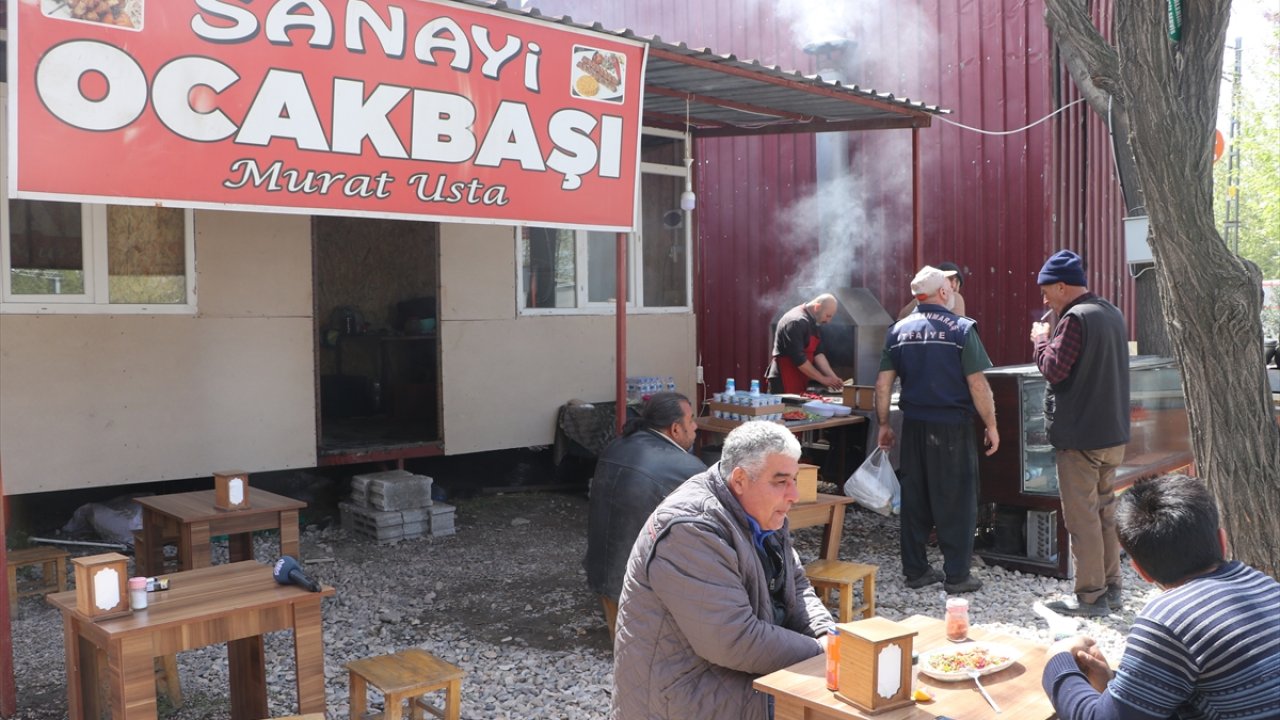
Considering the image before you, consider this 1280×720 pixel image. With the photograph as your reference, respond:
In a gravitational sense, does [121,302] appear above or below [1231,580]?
above

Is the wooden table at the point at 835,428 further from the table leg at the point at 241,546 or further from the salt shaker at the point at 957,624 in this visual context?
the salt shaker at the point at 957,624

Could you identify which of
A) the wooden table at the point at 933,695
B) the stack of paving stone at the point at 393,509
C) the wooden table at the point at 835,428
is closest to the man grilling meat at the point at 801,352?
the wooden table at the point at 835,428

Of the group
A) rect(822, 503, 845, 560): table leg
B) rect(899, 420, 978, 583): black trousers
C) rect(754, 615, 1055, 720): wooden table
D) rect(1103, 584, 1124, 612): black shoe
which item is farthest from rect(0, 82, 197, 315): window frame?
rect(1103, 584, 1124, 612): black shoe

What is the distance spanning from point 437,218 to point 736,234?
24.5 ft

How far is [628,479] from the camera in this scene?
5027 mm

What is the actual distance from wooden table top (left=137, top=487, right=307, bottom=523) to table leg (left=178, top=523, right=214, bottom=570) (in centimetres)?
5

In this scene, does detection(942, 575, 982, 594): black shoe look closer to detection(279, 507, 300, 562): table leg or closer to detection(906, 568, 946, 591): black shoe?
detection(906, 568, 946, 591): black shoe

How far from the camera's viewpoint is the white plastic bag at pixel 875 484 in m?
7.08

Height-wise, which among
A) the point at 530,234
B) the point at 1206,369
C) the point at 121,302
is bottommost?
the point at 1206,369

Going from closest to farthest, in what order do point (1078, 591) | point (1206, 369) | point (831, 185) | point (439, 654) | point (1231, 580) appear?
1. point (1231, 580)
2. point (1206, 369)
3. point (439, 654)
4. point (1078, 591)
5. point (831, 185)

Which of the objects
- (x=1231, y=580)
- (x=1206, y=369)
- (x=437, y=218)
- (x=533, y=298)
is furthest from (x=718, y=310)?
(x=1231, y=580)

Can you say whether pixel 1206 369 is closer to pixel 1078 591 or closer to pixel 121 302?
pixel 1078 591

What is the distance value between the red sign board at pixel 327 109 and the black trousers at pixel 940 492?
2452mm

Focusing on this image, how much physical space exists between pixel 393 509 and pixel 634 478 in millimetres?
3772
